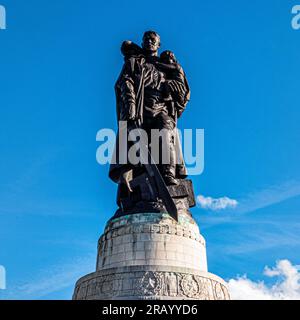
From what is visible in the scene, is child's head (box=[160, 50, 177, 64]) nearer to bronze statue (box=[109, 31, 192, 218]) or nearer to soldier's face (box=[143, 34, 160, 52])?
bronze statue (box=[109, 31, 192, 218])

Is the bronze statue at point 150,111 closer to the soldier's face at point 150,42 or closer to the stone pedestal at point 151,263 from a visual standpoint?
the soldier's face at point 150,42

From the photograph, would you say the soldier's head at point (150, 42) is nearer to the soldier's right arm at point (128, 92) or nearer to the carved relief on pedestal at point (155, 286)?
the soldier's right arm at point (128, 92)

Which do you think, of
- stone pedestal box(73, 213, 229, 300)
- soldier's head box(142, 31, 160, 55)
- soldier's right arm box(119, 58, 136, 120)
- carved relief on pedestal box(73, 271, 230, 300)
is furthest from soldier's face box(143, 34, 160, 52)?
carved relief on pedestal box(73, 271, 230, 300)

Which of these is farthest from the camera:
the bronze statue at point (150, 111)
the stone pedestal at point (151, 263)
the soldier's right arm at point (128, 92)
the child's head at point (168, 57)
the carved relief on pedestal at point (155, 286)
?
the child's head at point (168, 57)

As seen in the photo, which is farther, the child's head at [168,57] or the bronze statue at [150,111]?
the child's head at [168,57]

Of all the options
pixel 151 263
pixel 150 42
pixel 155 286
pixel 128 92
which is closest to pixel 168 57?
pixel 150 42

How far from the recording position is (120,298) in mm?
11586

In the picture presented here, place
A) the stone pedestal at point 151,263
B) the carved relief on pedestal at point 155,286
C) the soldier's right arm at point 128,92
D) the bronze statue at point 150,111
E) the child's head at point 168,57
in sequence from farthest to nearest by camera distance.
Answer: the child's head at point 168,57 < the soldier's right arm at point 128,92 < the bronze statue at point 150,111 < the stone pedestal at point 151,263 < the carved relief on pedestal at point 155,286

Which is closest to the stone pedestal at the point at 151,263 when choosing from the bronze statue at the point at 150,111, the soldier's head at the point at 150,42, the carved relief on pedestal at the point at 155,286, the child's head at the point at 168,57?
the carved relief on pedestal at the point at 155,286

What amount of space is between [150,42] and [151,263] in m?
8.48

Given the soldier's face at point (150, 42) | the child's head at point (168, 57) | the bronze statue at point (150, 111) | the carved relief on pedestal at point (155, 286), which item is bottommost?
the carved relief on pedestal at point (155, 286)

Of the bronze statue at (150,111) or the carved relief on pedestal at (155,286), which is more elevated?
the bronze statue at (150,111)

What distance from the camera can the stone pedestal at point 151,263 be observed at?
1173 cm

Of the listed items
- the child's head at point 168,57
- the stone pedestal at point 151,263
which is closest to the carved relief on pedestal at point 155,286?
the stone pedestal at point 151,263
